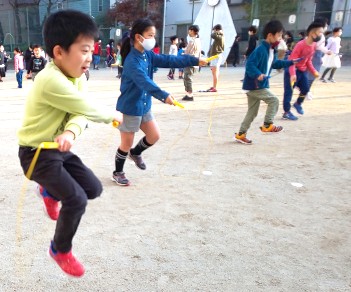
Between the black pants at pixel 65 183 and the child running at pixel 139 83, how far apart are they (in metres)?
1.19

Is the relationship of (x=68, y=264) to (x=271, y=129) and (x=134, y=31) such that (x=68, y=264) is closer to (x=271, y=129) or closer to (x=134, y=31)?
(x=134, y=31)

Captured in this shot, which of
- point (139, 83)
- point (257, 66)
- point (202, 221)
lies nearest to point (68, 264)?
point (202, 221)

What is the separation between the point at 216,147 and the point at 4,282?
341cm

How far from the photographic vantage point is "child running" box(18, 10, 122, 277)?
77.6 inches

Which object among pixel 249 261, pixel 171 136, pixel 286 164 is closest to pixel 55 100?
pixel 249 261

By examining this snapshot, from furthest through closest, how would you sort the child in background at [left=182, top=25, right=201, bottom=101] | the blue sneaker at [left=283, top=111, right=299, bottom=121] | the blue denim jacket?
the child in background at [left=182, top=25, right=201, bottom=101] < the blue sneaker at [left=283, top=111, right=299, bottom=121] < the blue denim jacket

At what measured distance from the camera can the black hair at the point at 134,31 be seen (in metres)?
3.39

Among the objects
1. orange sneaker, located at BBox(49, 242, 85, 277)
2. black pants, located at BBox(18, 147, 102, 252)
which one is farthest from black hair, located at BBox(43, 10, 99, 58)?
orange sneaker, located at BBox(49, 242, 85, 277)

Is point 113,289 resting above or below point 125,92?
below

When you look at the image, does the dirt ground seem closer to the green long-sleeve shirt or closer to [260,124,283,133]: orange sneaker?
[260,124,283,133]: orange sneaker

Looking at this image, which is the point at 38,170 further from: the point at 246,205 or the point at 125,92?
the point at 246,205

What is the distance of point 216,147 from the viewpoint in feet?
16.7

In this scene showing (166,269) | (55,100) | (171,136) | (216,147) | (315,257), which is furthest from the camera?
(171,136)

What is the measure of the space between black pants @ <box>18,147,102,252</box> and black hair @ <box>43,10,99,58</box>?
60 centimetres
